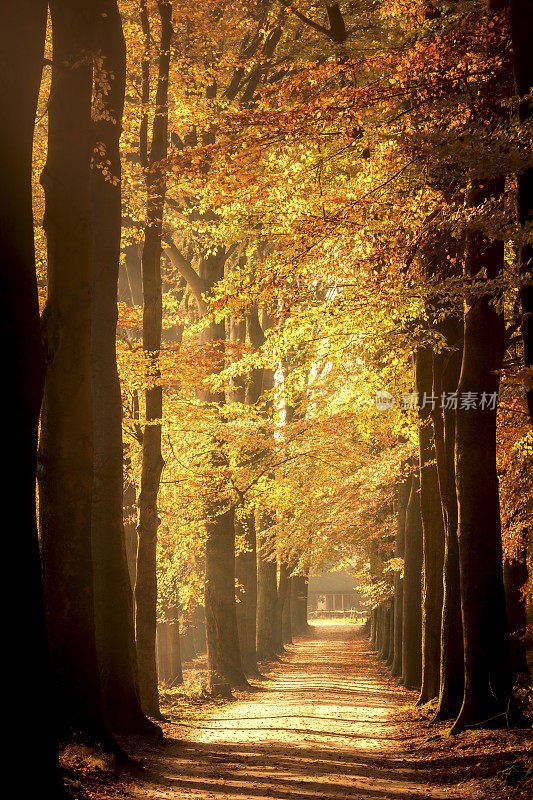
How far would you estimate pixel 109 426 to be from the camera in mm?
11914

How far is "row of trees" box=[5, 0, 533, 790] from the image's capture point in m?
8.09

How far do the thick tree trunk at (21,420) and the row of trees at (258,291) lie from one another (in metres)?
0.02

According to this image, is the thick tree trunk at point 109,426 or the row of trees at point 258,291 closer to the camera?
the row of trees at point 258,291

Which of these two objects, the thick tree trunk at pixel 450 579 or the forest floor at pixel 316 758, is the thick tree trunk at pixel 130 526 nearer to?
the forest floor at pixel 316 758

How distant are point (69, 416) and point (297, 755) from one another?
5675 millimetres

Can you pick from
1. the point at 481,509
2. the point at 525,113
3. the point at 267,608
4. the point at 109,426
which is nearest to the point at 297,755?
the point at 481,509

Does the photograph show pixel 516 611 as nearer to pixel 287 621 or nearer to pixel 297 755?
pixel 297 755

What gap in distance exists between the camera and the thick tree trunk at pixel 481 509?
423 inches

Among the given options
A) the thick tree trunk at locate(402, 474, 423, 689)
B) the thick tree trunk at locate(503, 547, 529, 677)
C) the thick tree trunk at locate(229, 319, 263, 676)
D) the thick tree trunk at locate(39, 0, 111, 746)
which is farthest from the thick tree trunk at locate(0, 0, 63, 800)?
the thick tree trunk at locate(229, 319, 263, 676)

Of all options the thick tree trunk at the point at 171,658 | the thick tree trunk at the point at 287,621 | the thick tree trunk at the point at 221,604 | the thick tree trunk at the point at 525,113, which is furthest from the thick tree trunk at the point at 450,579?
the thick tree trunk at the point at 287,621

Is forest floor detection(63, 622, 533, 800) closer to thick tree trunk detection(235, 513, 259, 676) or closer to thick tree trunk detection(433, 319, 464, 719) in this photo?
thick tree trunk detection(433, 319, 464, 719)

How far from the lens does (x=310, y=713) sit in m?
16.2

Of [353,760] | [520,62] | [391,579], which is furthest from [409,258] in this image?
[391,579]

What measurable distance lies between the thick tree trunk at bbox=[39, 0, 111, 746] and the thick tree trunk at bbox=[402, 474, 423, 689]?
38.9 feet
